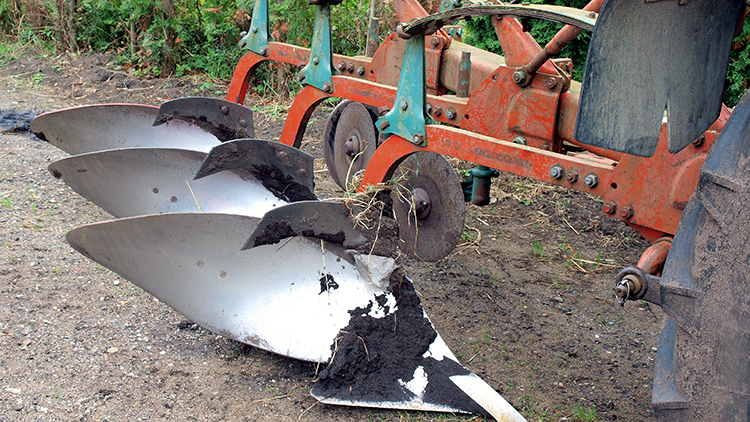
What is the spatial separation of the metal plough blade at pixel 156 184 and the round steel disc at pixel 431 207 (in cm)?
63

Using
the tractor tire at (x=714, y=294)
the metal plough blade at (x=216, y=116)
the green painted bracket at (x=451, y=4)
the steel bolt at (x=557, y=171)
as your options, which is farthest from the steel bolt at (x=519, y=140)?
the metal plough blade at (x=216, y=116)

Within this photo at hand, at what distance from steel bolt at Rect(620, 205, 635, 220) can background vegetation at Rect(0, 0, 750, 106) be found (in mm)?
2795

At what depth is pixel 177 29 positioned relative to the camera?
21.1 feet

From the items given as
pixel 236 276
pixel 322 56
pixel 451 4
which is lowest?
pixel 236 276

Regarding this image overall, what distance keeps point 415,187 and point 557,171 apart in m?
1.00

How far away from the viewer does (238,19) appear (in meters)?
5.97

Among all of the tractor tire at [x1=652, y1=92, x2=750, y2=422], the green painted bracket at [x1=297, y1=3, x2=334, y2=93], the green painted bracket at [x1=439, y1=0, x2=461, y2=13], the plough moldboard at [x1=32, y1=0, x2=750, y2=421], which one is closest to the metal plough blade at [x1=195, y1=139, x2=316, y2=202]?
the plough moldboard at [x1=32, y1=0, x2=750, y2=421]

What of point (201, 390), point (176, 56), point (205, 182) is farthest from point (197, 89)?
point (201, 390)

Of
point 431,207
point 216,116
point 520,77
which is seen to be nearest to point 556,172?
point 520,77

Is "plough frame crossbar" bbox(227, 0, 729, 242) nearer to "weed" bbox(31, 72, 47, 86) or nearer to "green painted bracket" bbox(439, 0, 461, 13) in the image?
"green painted bracket" bbox(439, 0, 461, 13)

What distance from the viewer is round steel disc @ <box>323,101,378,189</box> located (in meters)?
3.60

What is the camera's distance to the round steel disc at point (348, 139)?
11.8 ft

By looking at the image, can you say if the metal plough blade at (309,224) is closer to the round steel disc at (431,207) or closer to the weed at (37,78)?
the round steel disc at (431,207)

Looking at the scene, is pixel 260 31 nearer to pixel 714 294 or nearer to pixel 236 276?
pixel 236 276
